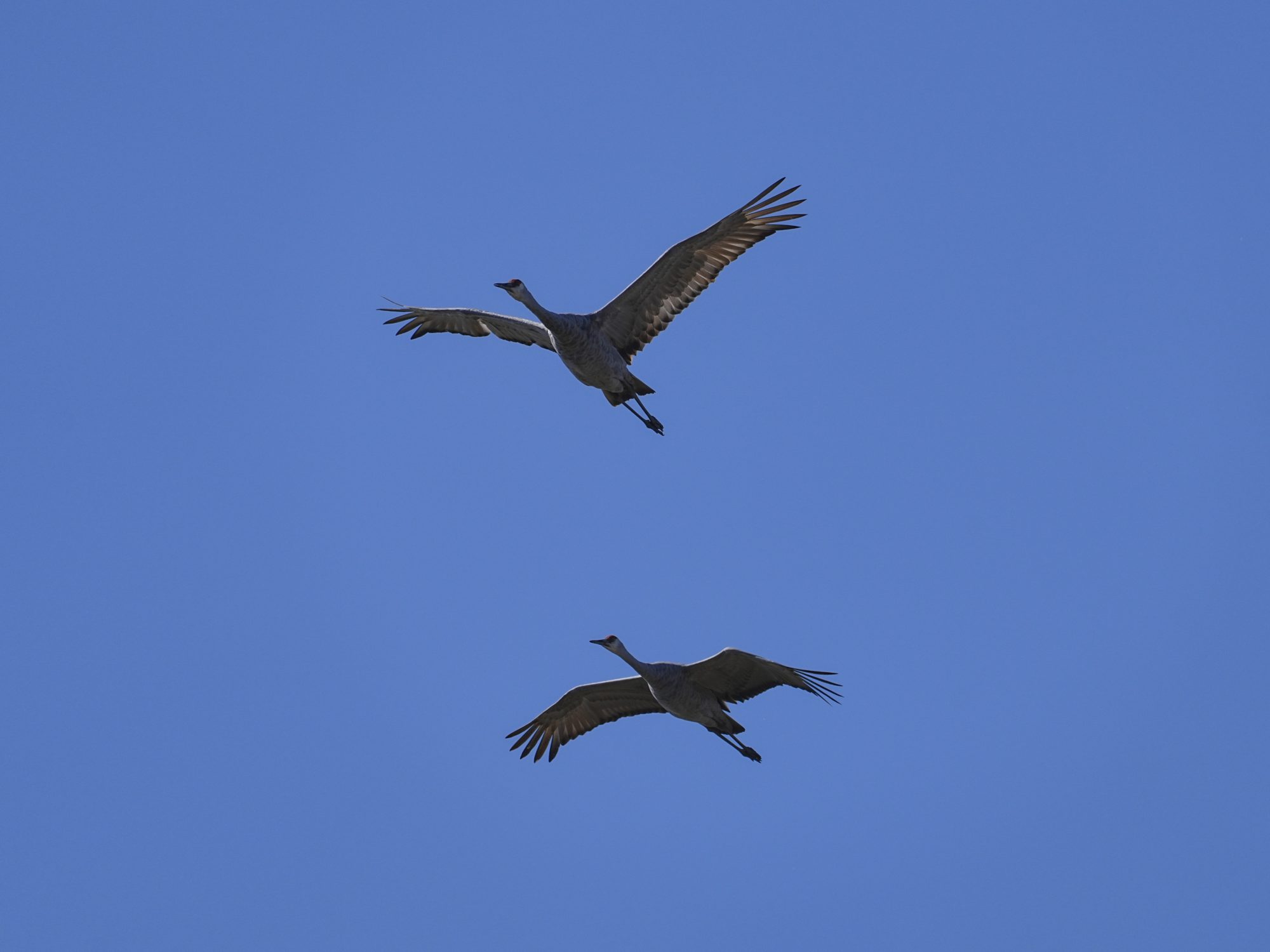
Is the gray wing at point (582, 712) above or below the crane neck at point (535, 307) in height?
below

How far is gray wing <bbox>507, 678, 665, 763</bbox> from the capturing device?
20.4m

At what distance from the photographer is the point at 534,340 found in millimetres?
21641

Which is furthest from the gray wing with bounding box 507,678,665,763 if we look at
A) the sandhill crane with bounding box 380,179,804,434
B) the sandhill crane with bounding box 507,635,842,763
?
the sandhill crane with bounding box 380,179,804,434

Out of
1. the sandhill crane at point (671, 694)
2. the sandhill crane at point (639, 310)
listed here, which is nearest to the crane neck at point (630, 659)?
the sandhill crane at point (671, 694)

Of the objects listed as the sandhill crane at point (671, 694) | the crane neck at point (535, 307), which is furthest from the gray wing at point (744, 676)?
the crane neck at point (535, 307)

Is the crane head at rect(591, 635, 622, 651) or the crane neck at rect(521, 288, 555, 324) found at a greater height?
the crane neck at rect(521, 288, 555, 324)

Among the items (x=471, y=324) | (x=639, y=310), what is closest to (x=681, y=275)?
(x=639, y=310)

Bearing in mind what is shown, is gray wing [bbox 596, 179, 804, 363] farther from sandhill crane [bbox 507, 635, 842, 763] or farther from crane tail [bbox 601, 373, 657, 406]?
sandhill crane [bbox 507, 635, 842, 763]

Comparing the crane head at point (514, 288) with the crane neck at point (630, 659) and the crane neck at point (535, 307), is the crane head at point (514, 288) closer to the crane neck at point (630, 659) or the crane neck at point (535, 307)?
the crane neck at point (535, 307)

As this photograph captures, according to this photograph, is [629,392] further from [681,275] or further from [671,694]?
[671,694]

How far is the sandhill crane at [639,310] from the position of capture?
64.1 ft

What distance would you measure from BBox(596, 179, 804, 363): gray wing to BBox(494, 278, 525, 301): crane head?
1101mm

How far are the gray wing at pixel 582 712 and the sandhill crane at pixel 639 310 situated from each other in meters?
3.77

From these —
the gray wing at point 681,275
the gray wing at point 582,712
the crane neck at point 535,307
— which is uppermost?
the gray wing at point 681,275
